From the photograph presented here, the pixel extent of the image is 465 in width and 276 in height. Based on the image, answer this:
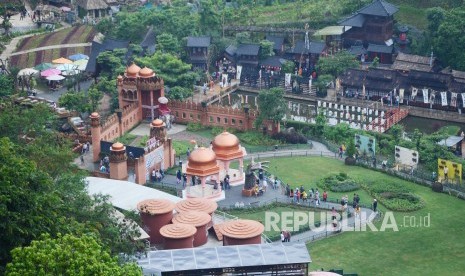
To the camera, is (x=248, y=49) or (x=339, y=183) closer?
(x=339, y=183)

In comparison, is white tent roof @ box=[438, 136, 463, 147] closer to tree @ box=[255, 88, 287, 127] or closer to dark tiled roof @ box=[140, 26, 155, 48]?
tree @ box=[255, 88, 287, 127]

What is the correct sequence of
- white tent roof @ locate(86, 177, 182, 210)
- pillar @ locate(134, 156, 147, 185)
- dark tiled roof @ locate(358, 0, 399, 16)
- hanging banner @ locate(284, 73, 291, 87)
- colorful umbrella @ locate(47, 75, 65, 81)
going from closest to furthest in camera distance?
white tent roof @ locate(86, 177, 182, 210) < pillar @ locate(134, 156, 147, 185) < colorful umbrella @ locate(47, 75, 65, 81) < hanging banner @ locate(284, 73, 291, 87) < dark tiled roof @ locate(358, 0, 399, 16)

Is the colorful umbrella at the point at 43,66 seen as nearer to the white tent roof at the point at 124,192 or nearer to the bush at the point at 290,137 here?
the bush at the point at 290,137

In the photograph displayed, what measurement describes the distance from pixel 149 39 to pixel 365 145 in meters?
32.8

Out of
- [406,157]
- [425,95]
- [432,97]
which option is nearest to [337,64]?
→ [425,95]

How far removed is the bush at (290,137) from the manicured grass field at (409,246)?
10.8 metres

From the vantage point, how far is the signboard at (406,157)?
6900 cm

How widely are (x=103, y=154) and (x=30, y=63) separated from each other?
93.0 ft

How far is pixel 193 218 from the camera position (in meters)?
55.1

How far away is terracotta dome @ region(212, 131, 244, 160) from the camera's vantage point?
220 feet

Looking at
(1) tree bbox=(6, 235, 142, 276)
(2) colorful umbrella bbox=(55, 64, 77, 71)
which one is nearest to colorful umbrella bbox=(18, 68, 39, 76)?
(2) colorful umbrella bbox=(55, 64, 77, 71)

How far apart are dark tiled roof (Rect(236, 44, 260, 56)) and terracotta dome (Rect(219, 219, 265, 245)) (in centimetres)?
4298

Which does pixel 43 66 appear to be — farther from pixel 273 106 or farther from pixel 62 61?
pixel 273 106

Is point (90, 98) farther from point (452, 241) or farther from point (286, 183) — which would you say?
point (452, 241)
